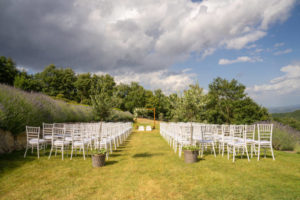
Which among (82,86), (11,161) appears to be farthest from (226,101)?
(82,86)

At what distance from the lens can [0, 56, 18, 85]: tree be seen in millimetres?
30922

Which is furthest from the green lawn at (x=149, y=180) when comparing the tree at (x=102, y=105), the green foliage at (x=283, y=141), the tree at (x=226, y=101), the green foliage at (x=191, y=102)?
the tree at (x=226, y=101)

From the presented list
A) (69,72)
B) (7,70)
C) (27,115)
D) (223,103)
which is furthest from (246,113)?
(69,72)

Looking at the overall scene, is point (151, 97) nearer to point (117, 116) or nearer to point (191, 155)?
point (117, 116)

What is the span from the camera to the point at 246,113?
62.3ft

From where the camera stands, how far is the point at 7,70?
3130 centimetres

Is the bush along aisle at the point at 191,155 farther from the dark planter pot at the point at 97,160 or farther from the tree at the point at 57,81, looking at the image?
the tree at the point at 57,81

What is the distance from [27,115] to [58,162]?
342cm

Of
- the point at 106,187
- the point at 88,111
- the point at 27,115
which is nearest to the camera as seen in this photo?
the point at 106,187

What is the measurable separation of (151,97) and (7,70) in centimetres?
3746

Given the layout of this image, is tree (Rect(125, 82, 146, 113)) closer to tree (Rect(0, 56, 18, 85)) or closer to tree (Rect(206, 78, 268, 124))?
tree (Rect(0, 56, 18, 85))

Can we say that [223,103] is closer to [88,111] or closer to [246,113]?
[246,113]

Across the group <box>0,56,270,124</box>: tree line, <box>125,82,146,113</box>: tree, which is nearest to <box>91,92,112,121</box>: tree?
<box>0,56,270,124</box>: tree line

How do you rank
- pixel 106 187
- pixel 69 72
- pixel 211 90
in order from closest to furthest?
pixel 106 187, pixel 211 90, pixel 69 72
